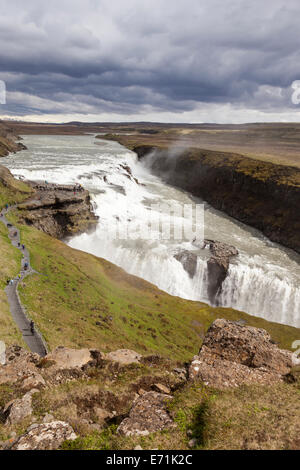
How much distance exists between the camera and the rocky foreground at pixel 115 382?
870 centimetres

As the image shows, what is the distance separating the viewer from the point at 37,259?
34031mm

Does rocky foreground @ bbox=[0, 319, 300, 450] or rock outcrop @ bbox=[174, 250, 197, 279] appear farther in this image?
rock outcrop @ bbox=[174, 250, 197, 279]

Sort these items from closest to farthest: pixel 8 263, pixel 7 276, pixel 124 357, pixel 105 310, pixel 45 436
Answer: pixel 45 436 < pixel 124 357 < pixel 7 276 < pixel 105 310 < pixel 8 263

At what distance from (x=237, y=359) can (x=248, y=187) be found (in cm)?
6585

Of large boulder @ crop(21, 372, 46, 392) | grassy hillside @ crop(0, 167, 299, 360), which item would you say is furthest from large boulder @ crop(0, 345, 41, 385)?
grassy hillside @ crop(0, 167, 299, 360)

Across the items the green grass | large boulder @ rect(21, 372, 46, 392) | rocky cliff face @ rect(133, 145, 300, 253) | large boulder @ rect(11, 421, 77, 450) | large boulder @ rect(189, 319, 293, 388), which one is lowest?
the green grass

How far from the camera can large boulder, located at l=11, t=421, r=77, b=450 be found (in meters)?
7.70

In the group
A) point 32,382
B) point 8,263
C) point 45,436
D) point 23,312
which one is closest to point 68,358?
point 32,382

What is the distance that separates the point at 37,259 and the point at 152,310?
16.3m

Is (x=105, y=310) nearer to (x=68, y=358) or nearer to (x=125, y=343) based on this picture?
(x=125, y=343)

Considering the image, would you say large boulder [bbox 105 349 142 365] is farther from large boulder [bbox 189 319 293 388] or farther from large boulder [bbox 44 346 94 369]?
large boulder [bbox 189 319 293 388]

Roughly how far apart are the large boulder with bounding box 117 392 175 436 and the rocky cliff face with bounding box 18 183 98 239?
4137cm

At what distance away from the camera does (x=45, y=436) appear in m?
8.10

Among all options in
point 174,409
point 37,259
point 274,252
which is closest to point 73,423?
point 174,409
